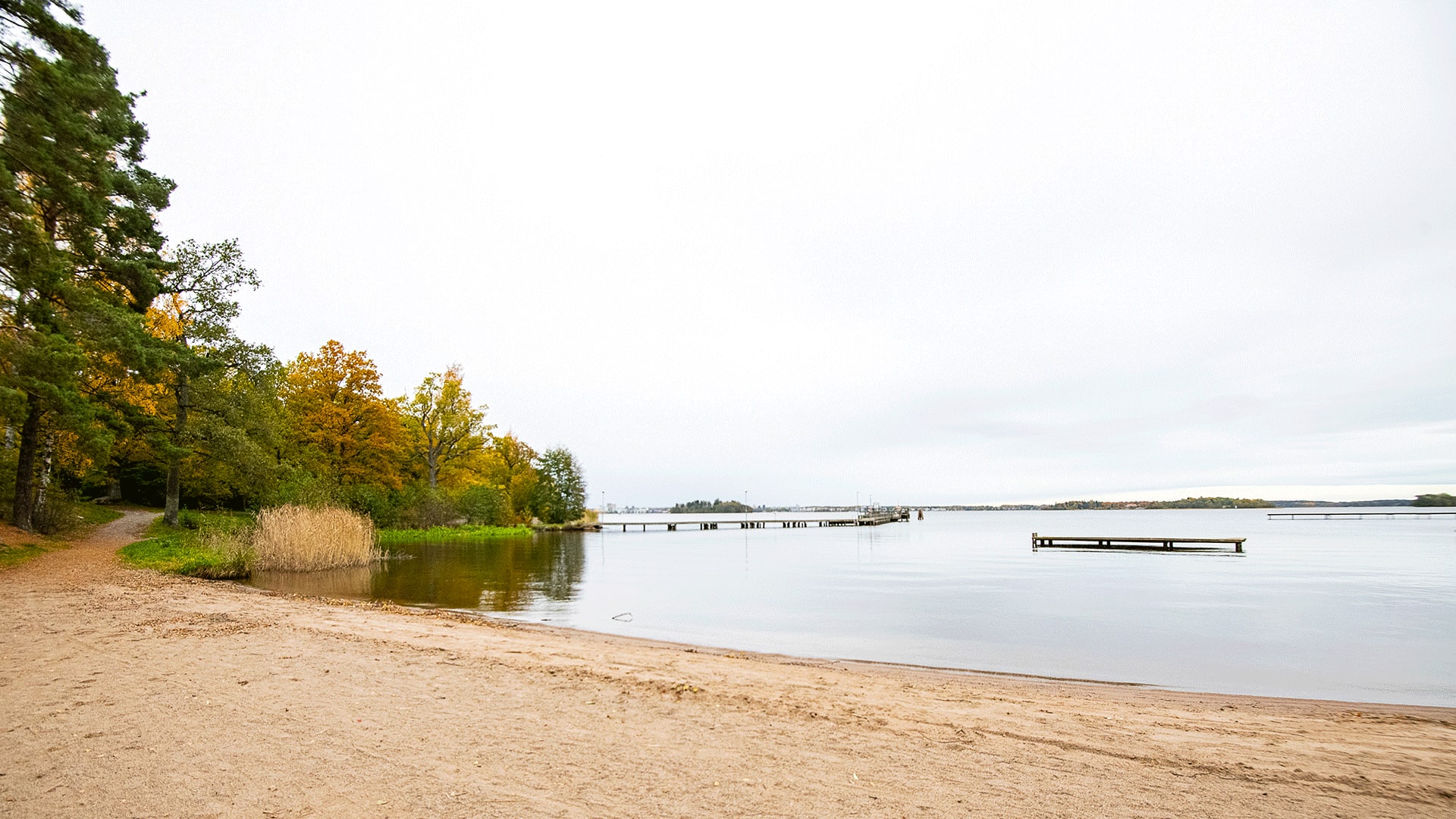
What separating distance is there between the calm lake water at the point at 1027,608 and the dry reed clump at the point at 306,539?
2.34 feet

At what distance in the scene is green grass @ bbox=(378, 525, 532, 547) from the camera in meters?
40.2

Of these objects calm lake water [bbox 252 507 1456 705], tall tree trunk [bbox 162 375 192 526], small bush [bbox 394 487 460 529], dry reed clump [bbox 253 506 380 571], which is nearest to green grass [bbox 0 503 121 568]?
tall tree trunk [bbox 162 375 192 526]

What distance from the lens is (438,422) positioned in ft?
168

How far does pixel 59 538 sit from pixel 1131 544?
213 feet

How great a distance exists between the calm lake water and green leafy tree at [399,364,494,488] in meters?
16.0

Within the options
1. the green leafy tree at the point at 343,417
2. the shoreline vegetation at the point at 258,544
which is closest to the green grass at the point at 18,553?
the shoreline vegetation at the point at 258,544

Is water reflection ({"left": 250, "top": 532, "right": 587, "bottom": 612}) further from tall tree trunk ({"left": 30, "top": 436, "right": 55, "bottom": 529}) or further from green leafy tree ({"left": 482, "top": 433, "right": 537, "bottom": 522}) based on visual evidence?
green leafy tree ({"left": 482, "top": 433, "right": 537, "bottom": 522})

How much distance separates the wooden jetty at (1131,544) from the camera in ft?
160

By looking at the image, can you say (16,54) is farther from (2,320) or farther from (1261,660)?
(1261,660)

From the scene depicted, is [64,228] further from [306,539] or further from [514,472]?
[514,472]

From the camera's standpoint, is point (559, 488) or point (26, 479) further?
point (559, 488)

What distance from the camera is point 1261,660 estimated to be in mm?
12273

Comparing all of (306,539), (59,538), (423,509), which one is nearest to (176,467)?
(59,538)

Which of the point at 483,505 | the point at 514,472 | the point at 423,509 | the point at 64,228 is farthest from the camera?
the point at 514,472
